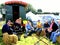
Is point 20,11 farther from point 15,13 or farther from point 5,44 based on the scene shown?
point 5,44

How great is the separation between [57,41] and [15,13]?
5.73m

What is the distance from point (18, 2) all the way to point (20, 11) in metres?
A: 0.67

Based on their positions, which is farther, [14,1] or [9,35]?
[14,1]

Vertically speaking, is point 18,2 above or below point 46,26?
above

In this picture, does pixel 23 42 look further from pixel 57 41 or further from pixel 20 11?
pixel 20 11

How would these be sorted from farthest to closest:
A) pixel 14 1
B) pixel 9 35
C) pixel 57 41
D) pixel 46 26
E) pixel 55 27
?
pixel 14 1, pixel 46 26, pixel 55 27, pixel 57 41, pixel 9 35

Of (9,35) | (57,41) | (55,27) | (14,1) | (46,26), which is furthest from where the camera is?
(14,1)

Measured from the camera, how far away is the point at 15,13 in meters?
13.9

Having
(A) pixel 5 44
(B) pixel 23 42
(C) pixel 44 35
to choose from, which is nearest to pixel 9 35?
(A) pixel 5 44

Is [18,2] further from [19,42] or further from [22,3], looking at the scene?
[19,42]

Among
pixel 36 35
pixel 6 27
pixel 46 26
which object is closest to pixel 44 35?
pixel 36 35

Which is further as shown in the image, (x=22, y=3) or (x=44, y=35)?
(x=22, y=3)

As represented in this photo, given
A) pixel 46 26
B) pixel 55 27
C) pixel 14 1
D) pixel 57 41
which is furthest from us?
pixel 14 1

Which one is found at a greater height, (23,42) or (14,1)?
(14,1)
